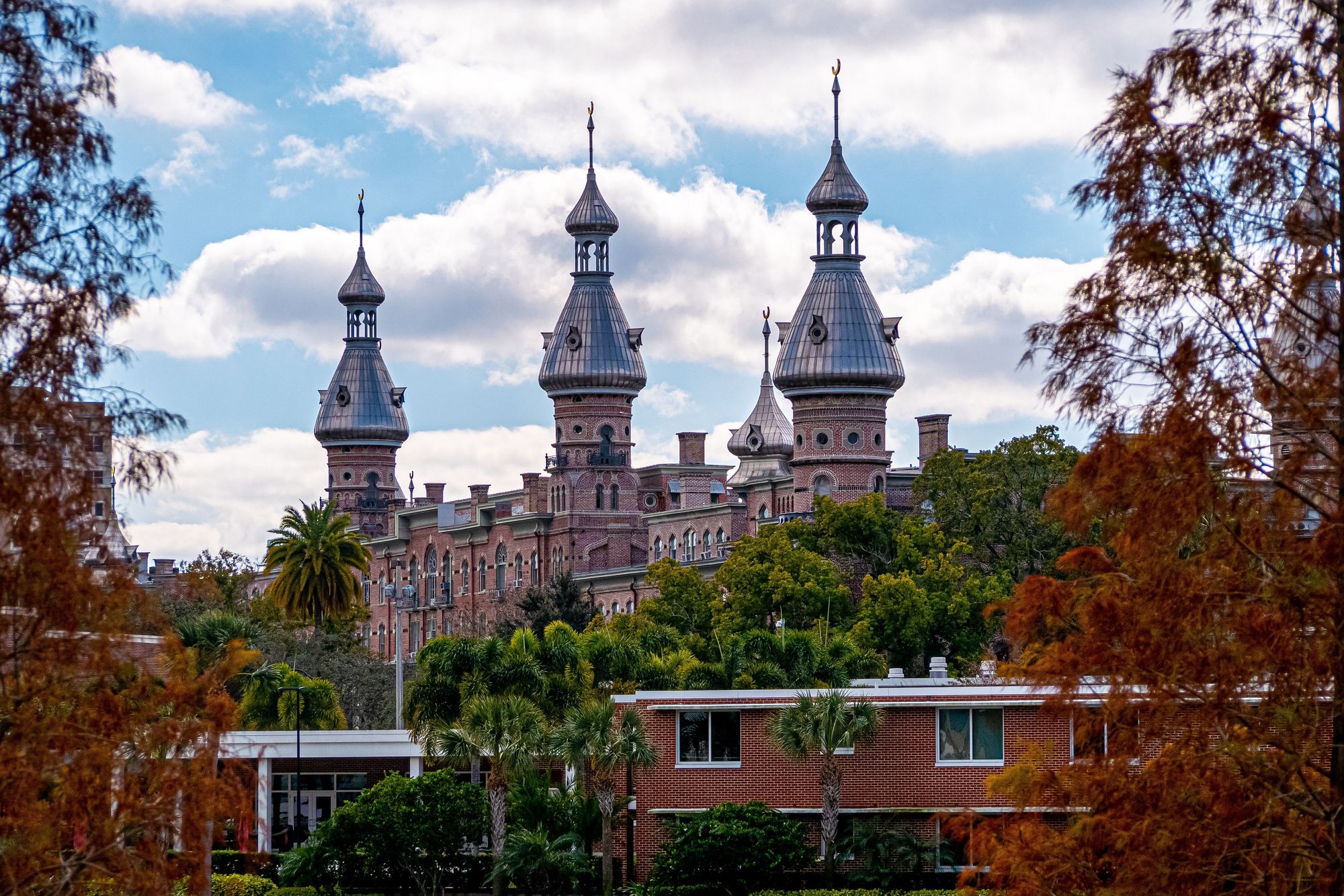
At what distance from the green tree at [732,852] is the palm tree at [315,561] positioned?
35915 mm

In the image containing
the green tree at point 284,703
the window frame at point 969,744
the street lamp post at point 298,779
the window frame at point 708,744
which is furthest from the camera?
the green tree at point 284,703

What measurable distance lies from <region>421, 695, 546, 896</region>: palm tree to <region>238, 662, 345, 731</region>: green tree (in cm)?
1601

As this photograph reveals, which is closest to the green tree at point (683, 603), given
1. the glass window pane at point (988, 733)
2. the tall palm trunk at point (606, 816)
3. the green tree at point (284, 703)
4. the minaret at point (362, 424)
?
the green tree at point (284, 703)

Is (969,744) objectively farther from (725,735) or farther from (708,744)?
(708,744)

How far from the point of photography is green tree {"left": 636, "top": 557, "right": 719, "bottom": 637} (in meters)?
83.6

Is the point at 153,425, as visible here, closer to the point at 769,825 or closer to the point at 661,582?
the point at 769,825

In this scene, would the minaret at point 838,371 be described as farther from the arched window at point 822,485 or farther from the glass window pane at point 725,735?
the glass window pane at point 725,735

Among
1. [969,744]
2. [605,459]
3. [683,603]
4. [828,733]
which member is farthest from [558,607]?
[969,744]

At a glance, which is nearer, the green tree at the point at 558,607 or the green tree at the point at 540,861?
the green tree at the point at 540,861

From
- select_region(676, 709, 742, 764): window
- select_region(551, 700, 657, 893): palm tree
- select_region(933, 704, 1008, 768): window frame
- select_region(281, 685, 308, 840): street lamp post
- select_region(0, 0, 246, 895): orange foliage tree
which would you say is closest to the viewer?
select_region(0, 0, 246, 895): orange foliage tree

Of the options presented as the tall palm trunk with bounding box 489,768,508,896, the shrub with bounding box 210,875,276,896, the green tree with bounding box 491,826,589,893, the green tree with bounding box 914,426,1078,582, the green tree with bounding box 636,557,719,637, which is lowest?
the shrub with bounding box 210,875,276,896

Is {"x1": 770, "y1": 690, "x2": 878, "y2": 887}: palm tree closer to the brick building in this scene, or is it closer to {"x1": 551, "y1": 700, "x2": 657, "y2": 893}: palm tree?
{"x1": 551, "y1": 700, "x2": 657, "y2": 893}: palm tree

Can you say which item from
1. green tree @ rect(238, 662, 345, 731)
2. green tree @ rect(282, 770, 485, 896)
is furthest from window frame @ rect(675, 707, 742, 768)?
green tree @ rect(238, 662, 345, 731)

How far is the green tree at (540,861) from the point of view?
43500 mm
